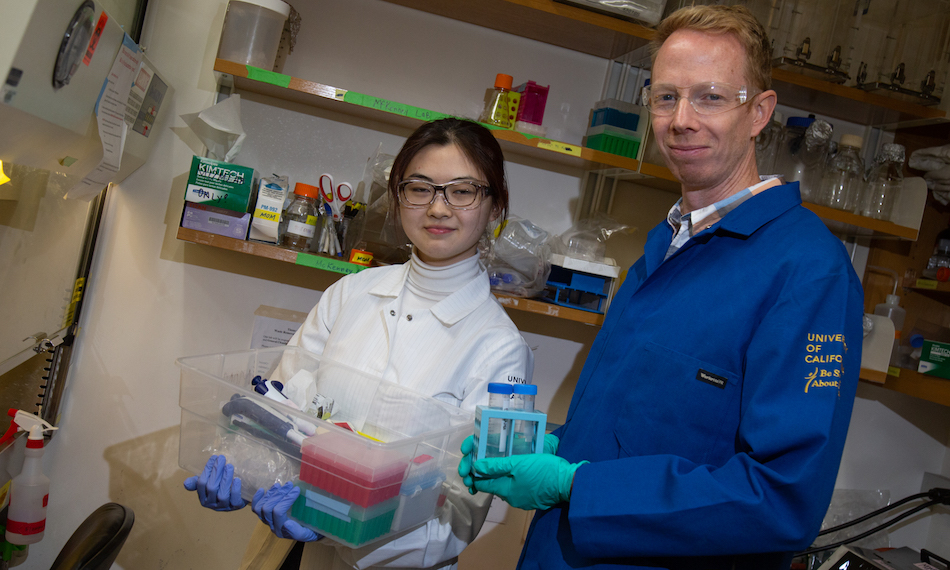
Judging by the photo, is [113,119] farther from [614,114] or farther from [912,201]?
[912,201]

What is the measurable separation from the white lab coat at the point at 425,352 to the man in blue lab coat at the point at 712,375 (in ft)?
0.58

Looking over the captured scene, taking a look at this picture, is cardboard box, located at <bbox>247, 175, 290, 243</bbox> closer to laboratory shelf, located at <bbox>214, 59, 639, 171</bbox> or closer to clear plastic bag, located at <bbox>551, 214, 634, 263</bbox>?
laboratory shelf, located at <bbox>214, 59, 639, 171</bbox>

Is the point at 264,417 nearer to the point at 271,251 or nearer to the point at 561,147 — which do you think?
the point at 271,251

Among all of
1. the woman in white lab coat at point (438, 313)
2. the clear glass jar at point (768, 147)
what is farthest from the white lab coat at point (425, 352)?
the clear glass jar at point (768, 147)

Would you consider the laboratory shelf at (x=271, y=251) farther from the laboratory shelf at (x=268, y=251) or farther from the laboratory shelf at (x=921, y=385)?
the laboratory shelf at (x=921, y=385)

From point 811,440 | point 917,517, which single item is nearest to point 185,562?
point 811,440

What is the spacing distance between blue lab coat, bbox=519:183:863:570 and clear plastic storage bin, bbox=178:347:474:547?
0.26 m

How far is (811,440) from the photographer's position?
91 centimetres

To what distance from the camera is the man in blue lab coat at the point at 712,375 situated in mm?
939

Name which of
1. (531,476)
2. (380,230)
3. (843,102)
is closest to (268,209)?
(380,230)

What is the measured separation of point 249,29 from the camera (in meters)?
1.90

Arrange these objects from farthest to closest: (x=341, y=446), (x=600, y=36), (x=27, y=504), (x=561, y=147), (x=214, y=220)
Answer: (x=600, y=36) → (x=561, y=147) → (x=214, y=220) → (x=27, y=504) → (x=341, y=446)

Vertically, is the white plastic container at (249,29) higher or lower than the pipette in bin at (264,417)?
higher

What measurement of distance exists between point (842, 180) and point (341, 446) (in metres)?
2.06
